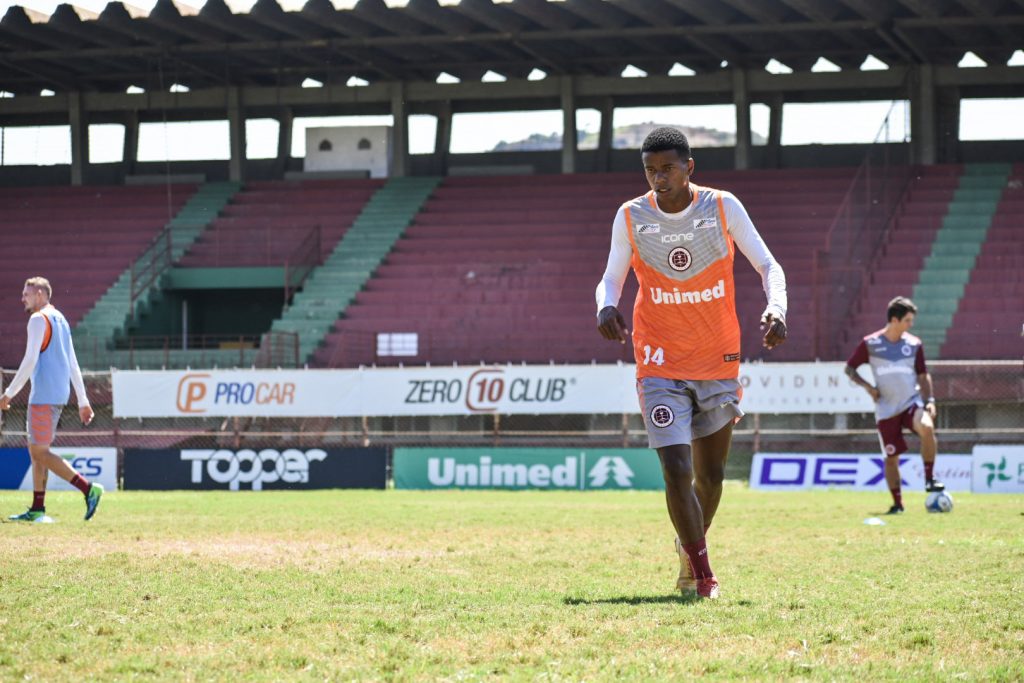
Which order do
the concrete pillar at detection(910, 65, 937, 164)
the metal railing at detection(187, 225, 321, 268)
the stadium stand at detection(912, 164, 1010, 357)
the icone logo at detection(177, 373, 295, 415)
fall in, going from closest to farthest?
the icone logo at detection(177, 373, 295, 415)
the stadium stand at detection(912, 164, 1010, 357)
the concrete pillar at detection(910, 65, 937, 164)
the metal railing at detection(187, 225, 321, 268)

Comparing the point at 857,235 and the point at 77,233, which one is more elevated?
the point at 77,233

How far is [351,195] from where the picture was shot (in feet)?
133

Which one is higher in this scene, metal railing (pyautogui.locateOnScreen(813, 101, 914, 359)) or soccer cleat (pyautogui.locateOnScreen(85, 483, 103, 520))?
metal railing (pyautogui.locateOnScreen(813, 101, 914, 359))

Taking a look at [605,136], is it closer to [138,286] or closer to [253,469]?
[138,286]

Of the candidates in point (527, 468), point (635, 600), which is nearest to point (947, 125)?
point (527, 468)

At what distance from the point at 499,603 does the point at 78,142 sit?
39217 mm

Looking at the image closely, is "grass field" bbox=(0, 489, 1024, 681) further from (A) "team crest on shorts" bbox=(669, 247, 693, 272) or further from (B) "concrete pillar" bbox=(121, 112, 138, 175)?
(B) "concrete pillar" bbox=(121, 112, 138, 175)

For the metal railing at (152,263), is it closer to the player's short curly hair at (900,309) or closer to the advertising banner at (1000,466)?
the advertising banner at (1000,466)

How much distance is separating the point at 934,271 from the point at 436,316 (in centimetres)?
1110

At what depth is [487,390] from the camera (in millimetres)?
26266

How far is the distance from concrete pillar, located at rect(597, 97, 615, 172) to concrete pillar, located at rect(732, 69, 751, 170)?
3.57 meters

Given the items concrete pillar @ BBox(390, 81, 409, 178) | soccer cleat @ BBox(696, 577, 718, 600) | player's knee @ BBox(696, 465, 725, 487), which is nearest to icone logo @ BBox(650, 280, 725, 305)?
player's knee @ BBox(696, 465, 725, 487)

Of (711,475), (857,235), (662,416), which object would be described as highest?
(857,235)

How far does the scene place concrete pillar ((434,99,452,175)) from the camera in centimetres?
4231
